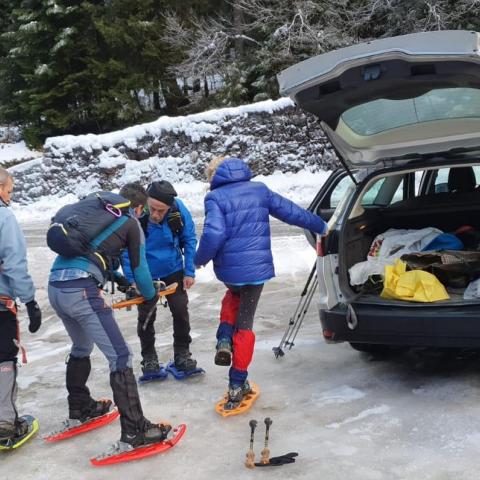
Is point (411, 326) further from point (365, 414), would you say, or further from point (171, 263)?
point (171, 263)

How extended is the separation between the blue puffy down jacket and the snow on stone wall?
14.7 meters

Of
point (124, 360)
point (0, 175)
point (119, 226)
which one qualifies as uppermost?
point (0, 175)

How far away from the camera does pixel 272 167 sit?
19.2 meters

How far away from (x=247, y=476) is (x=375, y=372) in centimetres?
181

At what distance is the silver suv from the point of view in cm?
372

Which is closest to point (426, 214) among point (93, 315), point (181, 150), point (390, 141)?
point (390, 141)

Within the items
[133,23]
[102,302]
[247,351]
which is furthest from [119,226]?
[133,23]

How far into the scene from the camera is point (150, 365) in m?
5.13

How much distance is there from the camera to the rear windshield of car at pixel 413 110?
4148mm

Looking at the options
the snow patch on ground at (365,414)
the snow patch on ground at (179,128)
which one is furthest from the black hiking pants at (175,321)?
the snow patch on ground at (179,128)

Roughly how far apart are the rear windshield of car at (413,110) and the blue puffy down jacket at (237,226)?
0.94 metres

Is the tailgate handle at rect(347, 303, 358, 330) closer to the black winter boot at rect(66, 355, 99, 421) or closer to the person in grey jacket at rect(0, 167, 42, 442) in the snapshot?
the black winter boot at rect(66, 355, 99, 421)

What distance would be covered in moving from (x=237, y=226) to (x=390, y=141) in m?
1.44

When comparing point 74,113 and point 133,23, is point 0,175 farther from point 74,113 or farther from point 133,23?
point 74,113
